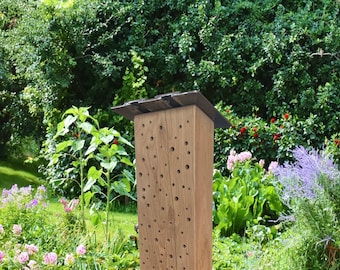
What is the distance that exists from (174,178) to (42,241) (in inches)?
67.2

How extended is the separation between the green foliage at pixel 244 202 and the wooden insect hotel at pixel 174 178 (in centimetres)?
173

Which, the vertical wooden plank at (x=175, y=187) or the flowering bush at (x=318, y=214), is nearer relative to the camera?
the vertical wooden plank at (x=175, y=187)

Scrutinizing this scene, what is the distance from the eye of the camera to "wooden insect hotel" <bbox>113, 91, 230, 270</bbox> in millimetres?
1521

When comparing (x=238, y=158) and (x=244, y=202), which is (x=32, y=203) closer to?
(x=244, y=202)

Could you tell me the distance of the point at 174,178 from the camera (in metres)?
1.55

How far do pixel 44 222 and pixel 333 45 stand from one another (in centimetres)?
367

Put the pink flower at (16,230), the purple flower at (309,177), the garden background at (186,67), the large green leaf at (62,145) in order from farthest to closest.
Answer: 1. the garden background at (186,67)
2. the pink flower at (16,230)
3. the large green leaf at (62,145)
4. the purple flower at (309,177)

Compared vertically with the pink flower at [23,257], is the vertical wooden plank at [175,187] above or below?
above

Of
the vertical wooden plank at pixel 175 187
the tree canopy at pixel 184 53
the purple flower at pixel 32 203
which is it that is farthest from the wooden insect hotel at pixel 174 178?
the tree canopy at pixel 184 53

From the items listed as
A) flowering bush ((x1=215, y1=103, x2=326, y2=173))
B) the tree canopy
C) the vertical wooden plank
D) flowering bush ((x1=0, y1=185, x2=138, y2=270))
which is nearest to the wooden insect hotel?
the vertical wooden plank

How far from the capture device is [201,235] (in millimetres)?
1563

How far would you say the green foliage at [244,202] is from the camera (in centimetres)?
334

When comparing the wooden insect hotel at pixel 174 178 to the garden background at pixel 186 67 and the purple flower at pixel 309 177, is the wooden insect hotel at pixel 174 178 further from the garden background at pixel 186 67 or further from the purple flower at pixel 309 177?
the garden background at pixel 186 67

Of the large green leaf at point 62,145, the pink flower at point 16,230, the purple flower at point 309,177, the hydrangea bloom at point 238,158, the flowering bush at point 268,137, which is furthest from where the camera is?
the flowering bush at point 268,137
